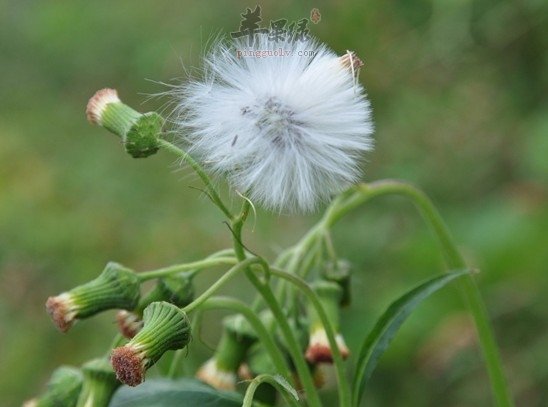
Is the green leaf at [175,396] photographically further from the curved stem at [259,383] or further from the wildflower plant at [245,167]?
the curved stem at [259,383]

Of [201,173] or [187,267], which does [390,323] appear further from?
[201,173]

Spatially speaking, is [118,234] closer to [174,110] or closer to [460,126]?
[460,126]

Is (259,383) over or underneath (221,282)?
underneath

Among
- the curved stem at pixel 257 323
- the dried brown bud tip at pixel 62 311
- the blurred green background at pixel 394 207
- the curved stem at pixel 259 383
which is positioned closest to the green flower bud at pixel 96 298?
the dried brown bud tip at pixel 62 311

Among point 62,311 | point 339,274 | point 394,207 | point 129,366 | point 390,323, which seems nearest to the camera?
point 129,366

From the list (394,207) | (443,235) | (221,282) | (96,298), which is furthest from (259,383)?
(394,207)

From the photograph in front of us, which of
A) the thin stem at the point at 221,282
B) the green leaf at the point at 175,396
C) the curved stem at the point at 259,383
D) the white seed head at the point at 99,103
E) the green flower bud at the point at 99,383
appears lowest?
the curved stem at the point at 259,383
